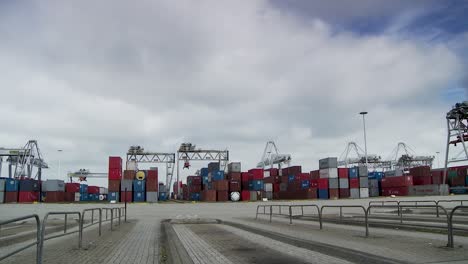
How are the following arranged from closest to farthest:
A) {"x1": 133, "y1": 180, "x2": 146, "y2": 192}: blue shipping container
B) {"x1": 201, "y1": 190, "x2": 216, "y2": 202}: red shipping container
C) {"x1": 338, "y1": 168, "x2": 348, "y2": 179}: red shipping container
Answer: {"x1": 133, "y1": 180, "x2": 146, "y2": 192}: blue shipping container
{"x1": 201, "y1": 190, "x2": 216, "y2": 202}: red shipping container
{"x1": 338, "y1": 168, "x2": 348, "y2": 179}: red shipping container

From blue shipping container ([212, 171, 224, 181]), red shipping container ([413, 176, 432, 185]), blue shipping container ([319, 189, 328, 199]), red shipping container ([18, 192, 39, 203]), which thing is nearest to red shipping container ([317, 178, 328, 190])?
blue shipping container ([319, 189, 328, 199])

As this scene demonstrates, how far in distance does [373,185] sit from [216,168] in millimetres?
35761

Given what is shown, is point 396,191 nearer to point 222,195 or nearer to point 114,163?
point 222,195

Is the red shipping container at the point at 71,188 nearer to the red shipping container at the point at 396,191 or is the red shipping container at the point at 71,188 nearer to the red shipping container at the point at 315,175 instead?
the red shipping container at the point at 315,175

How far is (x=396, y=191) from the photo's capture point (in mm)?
81688

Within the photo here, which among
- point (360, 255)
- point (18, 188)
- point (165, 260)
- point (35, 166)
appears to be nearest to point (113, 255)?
point (165, 260)

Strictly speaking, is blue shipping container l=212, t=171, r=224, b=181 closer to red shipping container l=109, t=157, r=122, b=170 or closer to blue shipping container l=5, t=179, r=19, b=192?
red shipping container l=109, t=157, r=122, b=170

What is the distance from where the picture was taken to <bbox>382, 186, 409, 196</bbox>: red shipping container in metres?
79.5

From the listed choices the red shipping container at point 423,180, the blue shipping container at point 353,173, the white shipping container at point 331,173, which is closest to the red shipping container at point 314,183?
the white shipping container at point 331,173

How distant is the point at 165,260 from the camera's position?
10164 millimetres

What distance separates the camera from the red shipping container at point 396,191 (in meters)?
79.5

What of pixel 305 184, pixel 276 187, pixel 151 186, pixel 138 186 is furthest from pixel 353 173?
pixel 138 186

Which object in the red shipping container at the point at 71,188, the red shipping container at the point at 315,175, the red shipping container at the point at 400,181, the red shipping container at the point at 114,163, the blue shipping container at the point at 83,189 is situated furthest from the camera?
the blue shipping container at the point at 83,189

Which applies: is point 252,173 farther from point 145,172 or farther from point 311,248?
point 311,248
